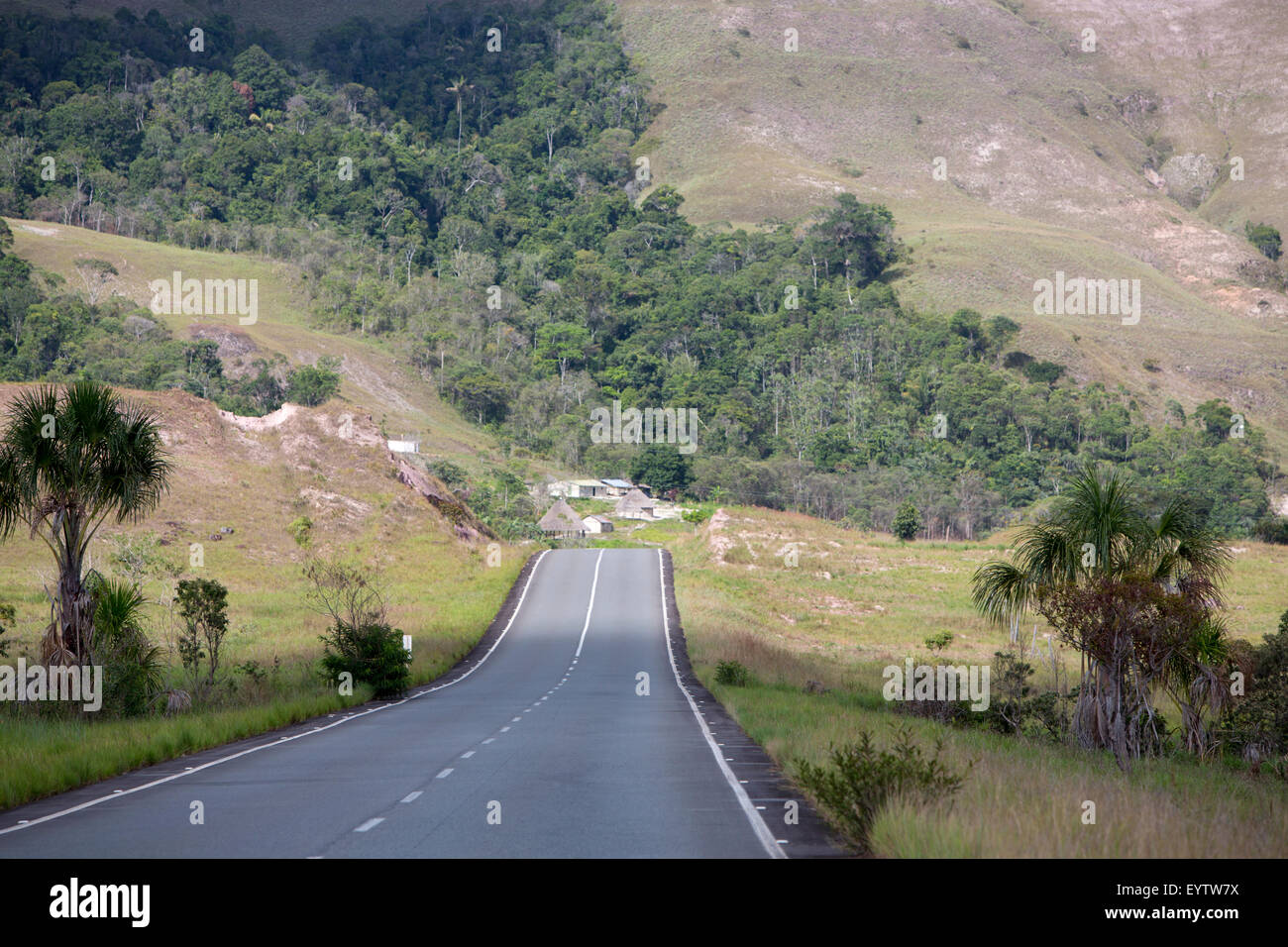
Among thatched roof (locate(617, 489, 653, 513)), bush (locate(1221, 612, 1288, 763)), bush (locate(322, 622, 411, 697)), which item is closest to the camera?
bush (locate(1221, 612, 1288, 763))

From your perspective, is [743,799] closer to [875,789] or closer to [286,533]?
[875,789]

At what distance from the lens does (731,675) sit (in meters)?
32.4

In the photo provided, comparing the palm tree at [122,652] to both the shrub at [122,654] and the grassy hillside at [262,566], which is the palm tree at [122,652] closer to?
A: the shrub at [122,654]

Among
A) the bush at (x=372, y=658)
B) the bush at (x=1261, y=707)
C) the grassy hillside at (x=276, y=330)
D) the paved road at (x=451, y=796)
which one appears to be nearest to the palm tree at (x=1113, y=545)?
the bush at (x=1261, y=707)

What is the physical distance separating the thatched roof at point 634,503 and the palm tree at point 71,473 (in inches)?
3668

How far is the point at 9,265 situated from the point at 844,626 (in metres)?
119

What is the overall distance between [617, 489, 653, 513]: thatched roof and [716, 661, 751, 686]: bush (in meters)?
80.5

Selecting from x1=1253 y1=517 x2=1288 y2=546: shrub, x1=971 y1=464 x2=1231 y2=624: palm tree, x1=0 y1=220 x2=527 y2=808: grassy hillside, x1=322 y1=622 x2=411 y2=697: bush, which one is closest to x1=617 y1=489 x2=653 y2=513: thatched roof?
x1=0 y1=220 x2=527 y2=808: grassy hillside

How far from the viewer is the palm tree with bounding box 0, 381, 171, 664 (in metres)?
20.1

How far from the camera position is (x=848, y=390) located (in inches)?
6029

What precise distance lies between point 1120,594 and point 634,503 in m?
94.3

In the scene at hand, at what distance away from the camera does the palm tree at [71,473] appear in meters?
20.1

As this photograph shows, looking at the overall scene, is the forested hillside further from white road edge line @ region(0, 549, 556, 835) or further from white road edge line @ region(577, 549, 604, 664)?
white road edge line @ region(0, 549, 556, 835)
